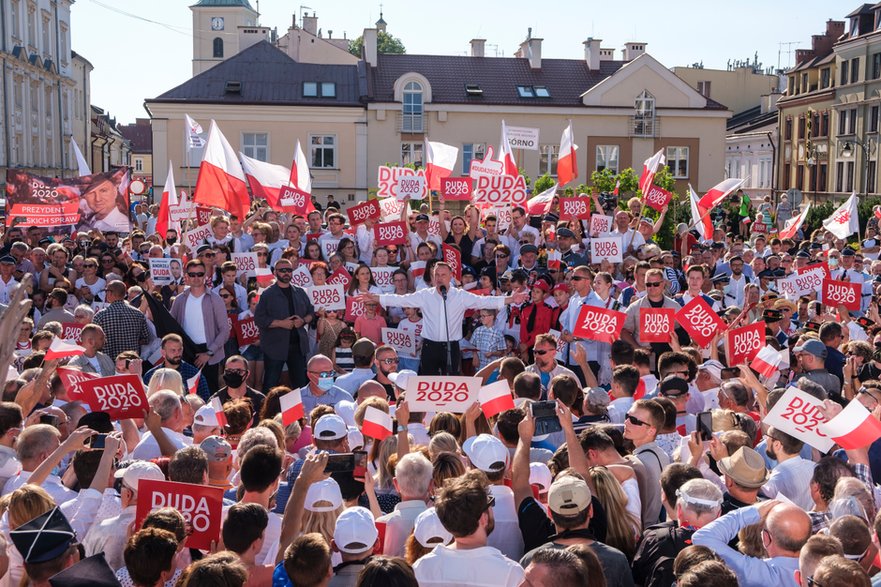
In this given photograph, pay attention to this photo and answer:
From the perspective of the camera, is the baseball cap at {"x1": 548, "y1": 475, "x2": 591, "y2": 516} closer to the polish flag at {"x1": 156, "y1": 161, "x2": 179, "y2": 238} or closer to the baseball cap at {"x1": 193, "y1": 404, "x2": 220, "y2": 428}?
the baseball cap at {"x1": 193, "y1": 404, "x2": 220, "y2": 428}

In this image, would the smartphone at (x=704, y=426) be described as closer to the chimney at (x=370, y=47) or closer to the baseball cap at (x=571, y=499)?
the baseball cap at (x=571, y=499)

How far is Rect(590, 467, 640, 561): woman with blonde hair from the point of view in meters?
5.45

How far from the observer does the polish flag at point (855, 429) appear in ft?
20.5

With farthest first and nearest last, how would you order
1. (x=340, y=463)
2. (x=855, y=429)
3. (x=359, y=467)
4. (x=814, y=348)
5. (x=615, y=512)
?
1. (x=814, y=348)
2. (x=855, y=429)
3. (x=359, y=467)
4. (x=340, y=463)
5. (x=615, y=512)

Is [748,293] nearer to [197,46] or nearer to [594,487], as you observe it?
[594,487]

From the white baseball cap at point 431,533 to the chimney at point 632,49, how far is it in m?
52.5

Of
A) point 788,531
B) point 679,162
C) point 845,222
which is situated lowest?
point 788,531

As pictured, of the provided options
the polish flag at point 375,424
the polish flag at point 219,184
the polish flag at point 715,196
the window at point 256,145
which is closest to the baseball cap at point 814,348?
the polish flag at point 375,424

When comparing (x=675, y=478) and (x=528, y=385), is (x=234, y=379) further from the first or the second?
(x=675, y=478)

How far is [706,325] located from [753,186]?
207 ft

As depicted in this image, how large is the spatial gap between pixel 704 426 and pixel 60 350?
563cm

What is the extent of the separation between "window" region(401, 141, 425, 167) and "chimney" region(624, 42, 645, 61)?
14.2m

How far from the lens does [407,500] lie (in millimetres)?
5645

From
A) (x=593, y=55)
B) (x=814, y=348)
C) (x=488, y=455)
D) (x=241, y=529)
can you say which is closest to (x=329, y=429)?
(x=488, y=455)
